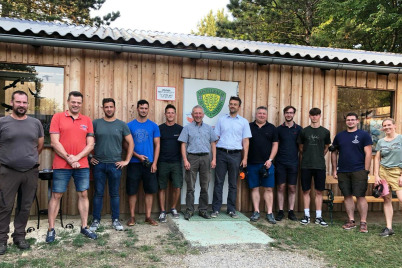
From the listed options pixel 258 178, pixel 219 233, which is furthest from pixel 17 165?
pixel 258 178

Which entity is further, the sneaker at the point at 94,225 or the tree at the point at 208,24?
the tree at the point at 208,24

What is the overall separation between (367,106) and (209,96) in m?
3.46

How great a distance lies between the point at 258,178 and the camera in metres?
5.65

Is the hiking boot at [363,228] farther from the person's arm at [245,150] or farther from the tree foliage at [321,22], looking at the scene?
the tree foliage at [321,22]

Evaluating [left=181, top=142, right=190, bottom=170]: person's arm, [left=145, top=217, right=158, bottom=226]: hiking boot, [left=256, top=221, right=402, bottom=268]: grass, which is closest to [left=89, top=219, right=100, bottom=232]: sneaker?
[left=145, top=217, right=158, bottom=226]: hiking boot

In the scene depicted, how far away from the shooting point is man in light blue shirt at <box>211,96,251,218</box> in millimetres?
5469

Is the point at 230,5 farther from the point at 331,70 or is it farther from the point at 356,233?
the point at 356,233

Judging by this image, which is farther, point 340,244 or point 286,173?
point 286,173

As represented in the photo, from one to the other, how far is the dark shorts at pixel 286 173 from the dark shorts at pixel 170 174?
69.9 inches

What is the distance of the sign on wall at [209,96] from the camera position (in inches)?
227

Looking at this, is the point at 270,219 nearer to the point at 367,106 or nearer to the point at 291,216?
the point at 291,216

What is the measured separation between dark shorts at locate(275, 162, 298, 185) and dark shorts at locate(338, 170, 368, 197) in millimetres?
751

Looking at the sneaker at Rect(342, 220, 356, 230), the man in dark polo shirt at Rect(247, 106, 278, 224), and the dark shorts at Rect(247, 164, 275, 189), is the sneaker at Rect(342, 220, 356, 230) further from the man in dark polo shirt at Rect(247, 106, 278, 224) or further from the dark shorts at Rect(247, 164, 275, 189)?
the dark shorts at Rect(247, 164, 275, 189)

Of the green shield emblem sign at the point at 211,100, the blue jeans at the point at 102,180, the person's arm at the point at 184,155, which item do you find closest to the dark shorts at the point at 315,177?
the green shield emblem sign at the point at 211,100
